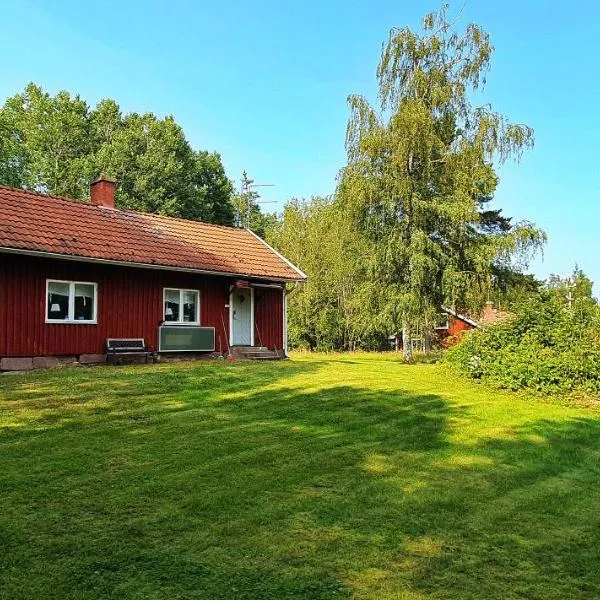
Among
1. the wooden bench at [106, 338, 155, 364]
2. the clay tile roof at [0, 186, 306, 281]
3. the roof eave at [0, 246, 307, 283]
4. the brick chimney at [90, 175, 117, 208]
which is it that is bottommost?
the wooden bench at [106, 338, 155, 364]

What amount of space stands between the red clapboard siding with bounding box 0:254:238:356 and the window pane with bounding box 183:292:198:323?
0.19 m

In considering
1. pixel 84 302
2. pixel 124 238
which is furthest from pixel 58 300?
pixel 124 238

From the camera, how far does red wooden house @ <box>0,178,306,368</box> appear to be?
1391 cm

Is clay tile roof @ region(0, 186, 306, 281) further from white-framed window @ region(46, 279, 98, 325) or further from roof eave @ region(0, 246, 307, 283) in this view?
white-framed window @ region(46, 279, 98, 325)

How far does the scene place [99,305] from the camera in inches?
604

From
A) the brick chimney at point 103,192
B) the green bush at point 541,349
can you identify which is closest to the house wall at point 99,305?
the brick chimney at point 103,192

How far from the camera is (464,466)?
6.00m

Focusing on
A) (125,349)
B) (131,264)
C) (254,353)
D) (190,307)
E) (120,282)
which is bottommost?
(254,353)

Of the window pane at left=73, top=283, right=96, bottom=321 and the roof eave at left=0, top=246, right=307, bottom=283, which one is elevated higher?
the roof eave at left=0, top=246, right=307, bottom=283

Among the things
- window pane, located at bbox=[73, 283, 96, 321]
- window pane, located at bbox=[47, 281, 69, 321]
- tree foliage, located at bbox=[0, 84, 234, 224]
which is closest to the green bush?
window pane, located at bbox=[73, 283, 96, 321]

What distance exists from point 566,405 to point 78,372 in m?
9.87

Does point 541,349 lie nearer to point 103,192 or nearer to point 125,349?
point 125,349

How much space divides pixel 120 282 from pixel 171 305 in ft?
6.07

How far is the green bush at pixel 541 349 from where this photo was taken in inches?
447
